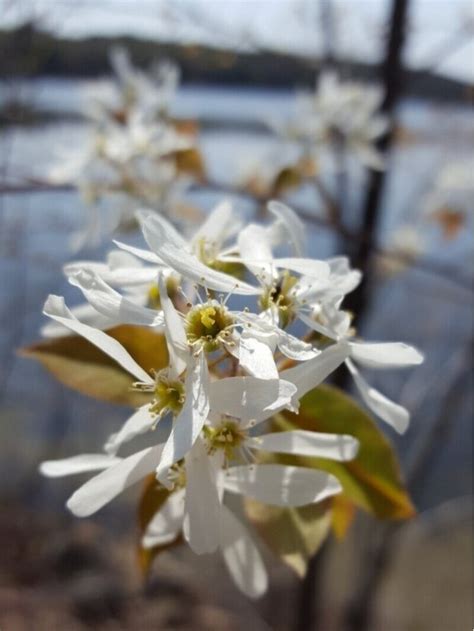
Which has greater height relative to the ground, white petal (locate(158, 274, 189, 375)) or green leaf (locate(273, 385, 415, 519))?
white petal (locate(158, 274, 189, 375))

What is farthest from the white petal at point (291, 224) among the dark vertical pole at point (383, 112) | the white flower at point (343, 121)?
the white flower at point (343, 121)

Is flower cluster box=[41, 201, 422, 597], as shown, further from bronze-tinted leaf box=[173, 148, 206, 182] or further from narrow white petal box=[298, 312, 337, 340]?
bronze-tinted leaf box=[173, 148, 206, 182]

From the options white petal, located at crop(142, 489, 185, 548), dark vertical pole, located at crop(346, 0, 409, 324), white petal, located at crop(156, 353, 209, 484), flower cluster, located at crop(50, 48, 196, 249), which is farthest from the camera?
dark vertical pole, located at crop(346, 0, 409, 324)

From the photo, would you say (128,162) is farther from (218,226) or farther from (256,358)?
(256,358)

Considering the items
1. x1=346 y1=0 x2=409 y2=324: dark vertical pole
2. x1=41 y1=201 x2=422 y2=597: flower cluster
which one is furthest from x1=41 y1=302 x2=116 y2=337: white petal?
x1=346 y1=0 x2=409 y2=324: dark vertical pole

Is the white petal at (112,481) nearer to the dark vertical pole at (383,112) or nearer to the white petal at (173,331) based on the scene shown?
the white petal at (173,331)

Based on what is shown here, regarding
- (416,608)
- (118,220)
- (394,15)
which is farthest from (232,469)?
(416,608)
